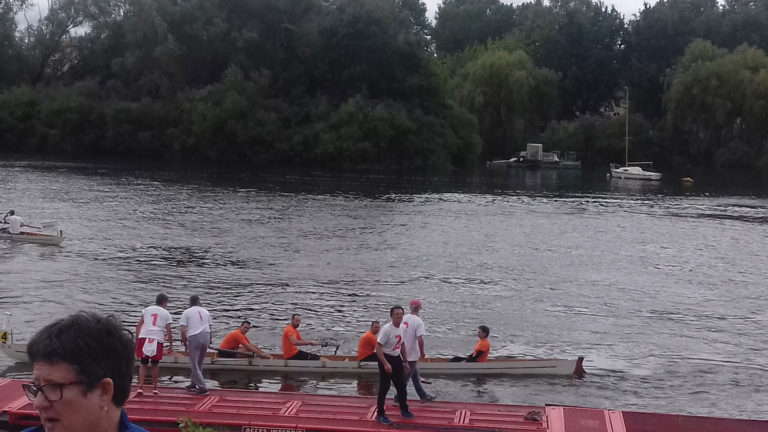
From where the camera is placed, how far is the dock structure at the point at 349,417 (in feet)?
45.2

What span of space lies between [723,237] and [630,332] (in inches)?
839

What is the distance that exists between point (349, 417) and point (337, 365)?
5350 millimetres

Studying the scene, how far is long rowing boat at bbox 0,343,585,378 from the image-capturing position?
64.2 feet

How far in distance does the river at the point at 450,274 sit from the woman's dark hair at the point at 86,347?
15.9 meters

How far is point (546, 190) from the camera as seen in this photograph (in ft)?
218

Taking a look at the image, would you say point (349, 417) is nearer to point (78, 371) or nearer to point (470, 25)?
point (78, 371)

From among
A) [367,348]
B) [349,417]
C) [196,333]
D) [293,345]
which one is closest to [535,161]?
[367,348]

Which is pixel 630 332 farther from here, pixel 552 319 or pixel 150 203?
pixel 150 203

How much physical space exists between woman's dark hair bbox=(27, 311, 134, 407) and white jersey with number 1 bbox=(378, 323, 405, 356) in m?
10.1

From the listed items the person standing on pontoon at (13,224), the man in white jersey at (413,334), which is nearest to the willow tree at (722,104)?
the person standing on pontoon at (13,224)

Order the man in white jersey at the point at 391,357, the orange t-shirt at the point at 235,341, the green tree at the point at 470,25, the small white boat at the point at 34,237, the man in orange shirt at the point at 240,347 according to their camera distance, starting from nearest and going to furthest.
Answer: the man in white jersey at the point at 391,357
the man in orange shirt at the point at 240,347
the orange t-shirt at the point at 235,341
the small white boat at the point at 34,237
the green tree at the point at 470,25

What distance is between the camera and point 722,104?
8281cm

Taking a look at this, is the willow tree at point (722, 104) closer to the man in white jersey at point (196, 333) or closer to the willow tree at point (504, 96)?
the willow tree at point (504, 96)

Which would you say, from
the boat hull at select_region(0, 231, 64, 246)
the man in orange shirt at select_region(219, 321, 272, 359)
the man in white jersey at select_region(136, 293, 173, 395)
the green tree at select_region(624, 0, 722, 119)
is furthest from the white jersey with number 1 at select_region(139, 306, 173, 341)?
the green tree at select_region(624, 0, 722, 119)
